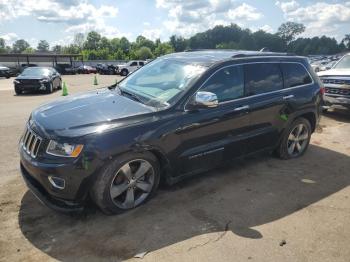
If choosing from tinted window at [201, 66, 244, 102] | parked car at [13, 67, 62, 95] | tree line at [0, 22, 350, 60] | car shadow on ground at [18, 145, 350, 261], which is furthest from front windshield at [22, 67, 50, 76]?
tree line at [0, 22, 350, 60]

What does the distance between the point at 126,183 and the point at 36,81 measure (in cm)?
1445

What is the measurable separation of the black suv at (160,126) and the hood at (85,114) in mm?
12

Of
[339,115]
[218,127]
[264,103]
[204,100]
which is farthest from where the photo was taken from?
[339,115]

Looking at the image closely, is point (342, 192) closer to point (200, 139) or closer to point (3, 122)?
point (200, 139)

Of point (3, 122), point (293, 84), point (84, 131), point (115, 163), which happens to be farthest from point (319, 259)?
point (3, 122)

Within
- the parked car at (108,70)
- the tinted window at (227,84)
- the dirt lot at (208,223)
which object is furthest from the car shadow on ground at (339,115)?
the parked car at (108,70)

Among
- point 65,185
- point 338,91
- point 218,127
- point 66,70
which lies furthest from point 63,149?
point 66,70

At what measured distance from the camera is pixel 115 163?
389 centimetres

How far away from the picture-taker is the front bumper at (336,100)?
31.1 feet

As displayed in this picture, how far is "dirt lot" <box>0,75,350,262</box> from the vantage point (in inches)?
138

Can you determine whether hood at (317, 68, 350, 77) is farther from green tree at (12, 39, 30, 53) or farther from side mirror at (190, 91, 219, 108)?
green tree at (12, 39, 30, 53)

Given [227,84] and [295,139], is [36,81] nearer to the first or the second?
[295,139]

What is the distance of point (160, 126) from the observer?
13.9 ft

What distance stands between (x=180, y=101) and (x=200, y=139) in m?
0.56
